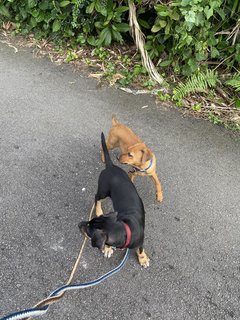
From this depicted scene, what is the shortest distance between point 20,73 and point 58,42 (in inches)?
39.6

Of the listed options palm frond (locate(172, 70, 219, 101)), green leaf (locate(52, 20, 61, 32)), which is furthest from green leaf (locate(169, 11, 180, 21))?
green leaf (locate(52, 20, 61, 32))

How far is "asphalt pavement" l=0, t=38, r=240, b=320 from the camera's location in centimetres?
300

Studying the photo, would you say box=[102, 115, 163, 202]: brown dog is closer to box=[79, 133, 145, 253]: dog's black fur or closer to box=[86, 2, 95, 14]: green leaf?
box=[79, 133, 145, 253]: dog's black fur

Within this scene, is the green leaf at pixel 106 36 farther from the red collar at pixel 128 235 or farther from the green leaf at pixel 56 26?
the red collar at pixel 128 235

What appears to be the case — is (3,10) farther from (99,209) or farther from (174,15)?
(99,209)

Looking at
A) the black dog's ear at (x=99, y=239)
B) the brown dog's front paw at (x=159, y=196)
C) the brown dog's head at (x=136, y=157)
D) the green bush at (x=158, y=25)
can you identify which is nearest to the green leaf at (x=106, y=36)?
the green bush at (x=158, y=25)

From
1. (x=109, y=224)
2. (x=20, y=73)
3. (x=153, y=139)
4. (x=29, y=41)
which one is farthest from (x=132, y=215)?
(x=29, y=41)

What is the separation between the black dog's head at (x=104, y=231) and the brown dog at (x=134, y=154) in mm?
1041

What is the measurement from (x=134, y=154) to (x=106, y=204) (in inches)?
26.8

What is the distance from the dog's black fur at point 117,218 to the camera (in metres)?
2.51

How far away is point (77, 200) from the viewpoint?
375cm

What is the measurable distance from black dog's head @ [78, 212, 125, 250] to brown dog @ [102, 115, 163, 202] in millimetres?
1041

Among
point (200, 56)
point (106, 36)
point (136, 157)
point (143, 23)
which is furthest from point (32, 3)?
point (136, 157)

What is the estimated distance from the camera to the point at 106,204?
3.74 metres
